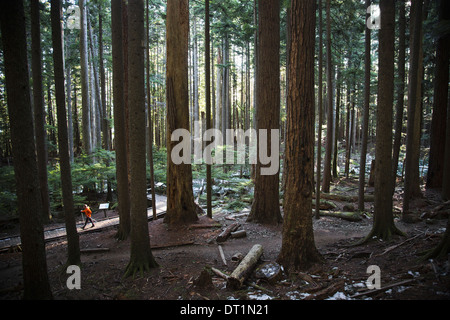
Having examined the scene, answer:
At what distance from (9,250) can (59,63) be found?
6376mm

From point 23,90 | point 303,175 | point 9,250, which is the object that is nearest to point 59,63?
point 23,90

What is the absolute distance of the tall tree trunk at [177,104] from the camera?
8.89 m

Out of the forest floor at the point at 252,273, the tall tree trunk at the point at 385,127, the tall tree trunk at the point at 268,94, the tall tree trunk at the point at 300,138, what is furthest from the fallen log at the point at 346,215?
the tall tree trunk at the point at 300,138

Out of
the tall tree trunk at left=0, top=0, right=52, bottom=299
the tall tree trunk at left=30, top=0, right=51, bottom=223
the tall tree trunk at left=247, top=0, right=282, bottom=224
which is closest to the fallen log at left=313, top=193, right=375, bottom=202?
the tall tree trunk at left=247, top=0, right=282, bottom=224

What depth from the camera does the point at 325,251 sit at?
633 centimetres

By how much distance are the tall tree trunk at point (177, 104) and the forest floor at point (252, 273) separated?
907 mm

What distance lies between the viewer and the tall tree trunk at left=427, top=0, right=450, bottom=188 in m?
11.6

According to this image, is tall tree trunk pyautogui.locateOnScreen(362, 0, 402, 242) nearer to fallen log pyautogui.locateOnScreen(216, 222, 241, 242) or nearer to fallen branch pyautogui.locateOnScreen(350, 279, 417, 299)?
fallen branch pyautogui.locateOnScreen(350, 279, 417, 299)

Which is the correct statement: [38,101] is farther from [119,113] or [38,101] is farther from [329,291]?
[329,291]

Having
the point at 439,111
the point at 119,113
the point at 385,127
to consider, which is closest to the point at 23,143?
the point at 119,113

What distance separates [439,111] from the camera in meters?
11.9

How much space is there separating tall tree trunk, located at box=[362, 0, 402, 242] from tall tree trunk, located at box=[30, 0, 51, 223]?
29.8 feet

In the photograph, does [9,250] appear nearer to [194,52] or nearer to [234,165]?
[234,165]

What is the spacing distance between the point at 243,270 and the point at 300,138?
295 centimetres
